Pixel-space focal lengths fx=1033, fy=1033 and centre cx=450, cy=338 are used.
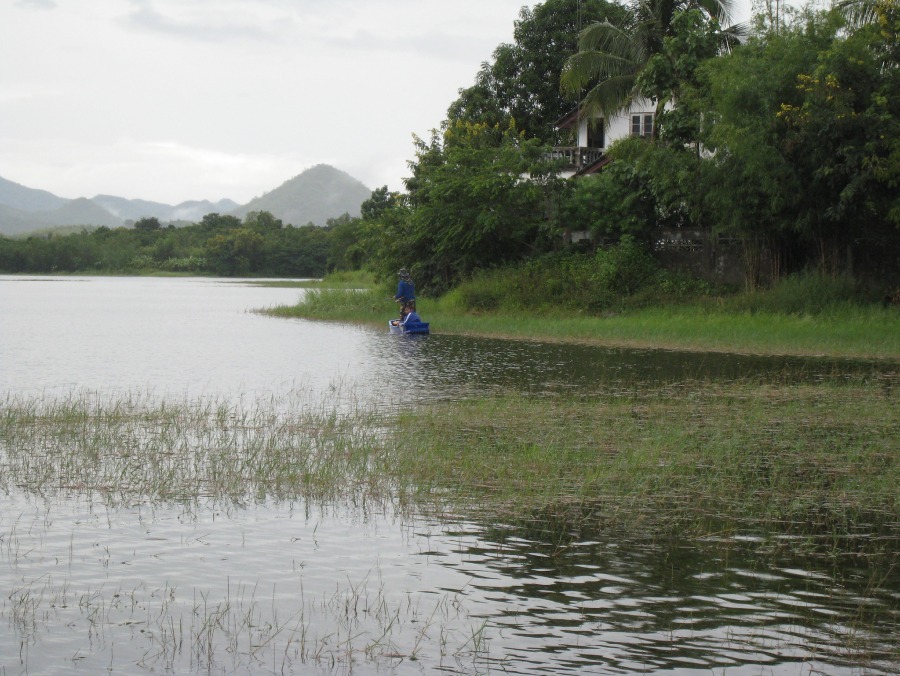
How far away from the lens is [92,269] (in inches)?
4924

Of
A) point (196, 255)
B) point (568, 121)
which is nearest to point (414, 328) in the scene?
point (568, 121)

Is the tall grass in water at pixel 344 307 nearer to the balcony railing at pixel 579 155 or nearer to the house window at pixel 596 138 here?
the balcony railing at pixel 579 155

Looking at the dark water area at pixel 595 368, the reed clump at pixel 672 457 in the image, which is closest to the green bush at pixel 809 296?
the dark water area at pixel 595 368

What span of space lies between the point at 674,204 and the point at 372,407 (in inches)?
748

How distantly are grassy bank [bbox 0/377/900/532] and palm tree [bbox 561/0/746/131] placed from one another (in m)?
21.9

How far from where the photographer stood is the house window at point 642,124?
43.0 meters

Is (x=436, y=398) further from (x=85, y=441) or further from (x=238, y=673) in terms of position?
(x=238, y=673)

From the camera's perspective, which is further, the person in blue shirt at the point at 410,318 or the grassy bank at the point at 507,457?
the person in blue shirt at the point at 410,318

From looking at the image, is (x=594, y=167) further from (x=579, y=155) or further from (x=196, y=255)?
(x=196, y=255)

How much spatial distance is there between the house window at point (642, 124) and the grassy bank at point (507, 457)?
28856 millimetres

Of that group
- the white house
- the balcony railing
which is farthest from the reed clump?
the balcony railing

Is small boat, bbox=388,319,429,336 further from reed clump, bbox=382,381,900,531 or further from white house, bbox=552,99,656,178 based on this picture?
reed clump, bbox=382,381,900,531

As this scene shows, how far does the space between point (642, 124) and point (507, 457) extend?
3416 cm

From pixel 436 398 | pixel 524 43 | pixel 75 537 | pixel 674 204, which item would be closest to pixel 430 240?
pixel 674 204
